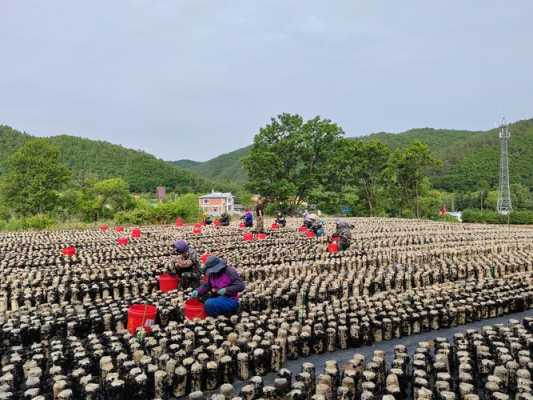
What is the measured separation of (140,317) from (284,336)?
5.28 feet

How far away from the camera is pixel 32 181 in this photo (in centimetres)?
2698

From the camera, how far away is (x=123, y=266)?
25.9ft

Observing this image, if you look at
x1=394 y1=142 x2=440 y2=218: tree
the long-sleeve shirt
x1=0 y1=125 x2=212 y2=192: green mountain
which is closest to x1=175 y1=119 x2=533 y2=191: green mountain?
x1=394 y1=142 x2=440 y2=218: tree

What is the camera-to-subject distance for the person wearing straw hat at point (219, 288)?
4.58 metres

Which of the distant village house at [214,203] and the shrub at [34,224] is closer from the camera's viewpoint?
the shrub at [34,224]

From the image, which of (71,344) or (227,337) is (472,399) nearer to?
(227,337)

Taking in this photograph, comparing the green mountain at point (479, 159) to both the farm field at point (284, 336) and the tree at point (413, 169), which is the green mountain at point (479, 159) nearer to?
the tree at point (413, 169)

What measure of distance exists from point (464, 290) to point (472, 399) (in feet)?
10.9

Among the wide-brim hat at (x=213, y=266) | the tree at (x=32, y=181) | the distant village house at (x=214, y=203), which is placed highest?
the tree at (x=32, y=181)

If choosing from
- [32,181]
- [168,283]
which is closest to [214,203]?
[32,181]

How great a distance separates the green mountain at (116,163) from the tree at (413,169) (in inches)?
1459

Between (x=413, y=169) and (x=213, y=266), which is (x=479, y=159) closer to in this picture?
(x=413, y=169)

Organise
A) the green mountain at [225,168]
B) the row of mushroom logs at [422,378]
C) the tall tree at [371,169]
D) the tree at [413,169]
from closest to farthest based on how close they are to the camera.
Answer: the row of mushroom logs at [422,378] → the tree at [413,169] → the tall tree at [371,169] → the green mountain at [225,168]

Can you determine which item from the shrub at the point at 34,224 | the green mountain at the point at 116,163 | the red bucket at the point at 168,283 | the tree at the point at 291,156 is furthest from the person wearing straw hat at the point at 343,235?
the green mountain at the point at 116,163
